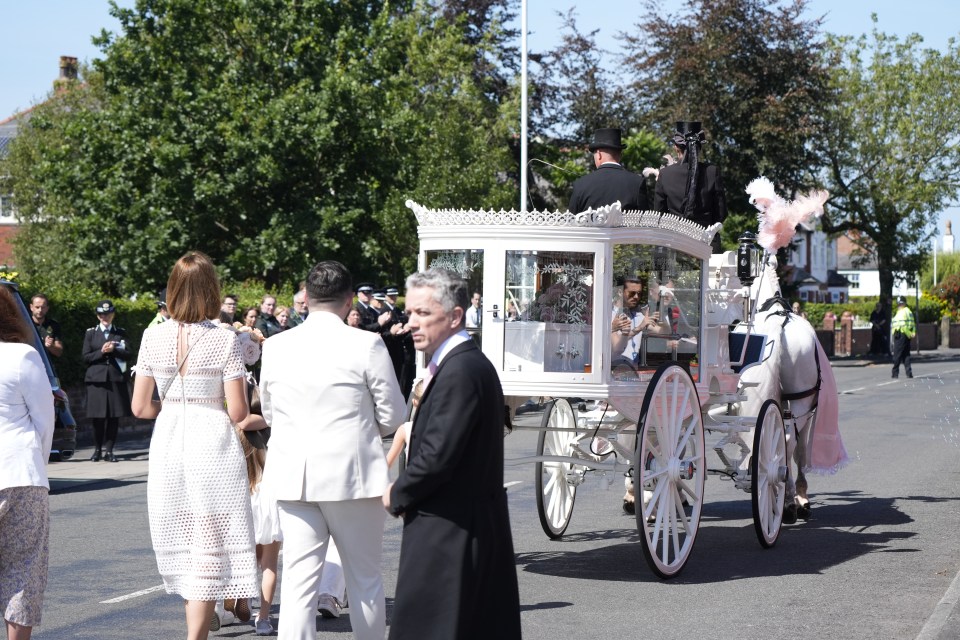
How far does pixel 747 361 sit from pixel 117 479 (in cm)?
724


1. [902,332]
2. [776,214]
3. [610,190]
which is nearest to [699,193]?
[776,214]

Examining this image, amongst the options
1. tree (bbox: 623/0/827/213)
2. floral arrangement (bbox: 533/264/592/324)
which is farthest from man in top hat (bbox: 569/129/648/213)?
tree (bbox: 623/0/827/213)

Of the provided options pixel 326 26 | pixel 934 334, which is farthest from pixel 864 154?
pixel 326 26

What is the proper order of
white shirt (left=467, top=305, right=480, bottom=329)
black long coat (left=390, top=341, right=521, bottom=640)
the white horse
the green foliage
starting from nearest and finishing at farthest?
black long coat (left=390, top=341, right=521, bottom=640) < white shirt (left=467, top=305, right=480, bottom=329) < the white horse < the green foliage

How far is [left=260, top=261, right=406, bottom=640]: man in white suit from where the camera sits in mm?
5398

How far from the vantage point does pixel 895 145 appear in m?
46.7

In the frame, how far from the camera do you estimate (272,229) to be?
2923 cm

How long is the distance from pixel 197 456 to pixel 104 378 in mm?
11033

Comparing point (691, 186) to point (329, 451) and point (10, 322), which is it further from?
point (10, 322)

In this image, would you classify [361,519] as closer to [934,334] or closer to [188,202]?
[188,202]

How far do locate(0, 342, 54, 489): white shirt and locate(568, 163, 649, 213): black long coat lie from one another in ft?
14.7

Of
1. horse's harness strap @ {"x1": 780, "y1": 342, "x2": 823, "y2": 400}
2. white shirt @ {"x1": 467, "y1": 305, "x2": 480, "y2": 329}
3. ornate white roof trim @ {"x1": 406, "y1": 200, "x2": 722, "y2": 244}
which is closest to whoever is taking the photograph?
ornate white roof trim @ {"x1": 406, "y1": 200, "x2": 722, "y2": 244}

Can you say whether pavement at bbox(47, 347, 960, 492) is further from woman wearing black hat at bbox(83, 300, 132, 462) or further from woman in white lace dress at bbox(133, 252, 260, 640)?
woman in white lace dress at bbox(133, 252, 260, 640)

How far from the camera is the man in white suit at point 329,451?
213 inches
